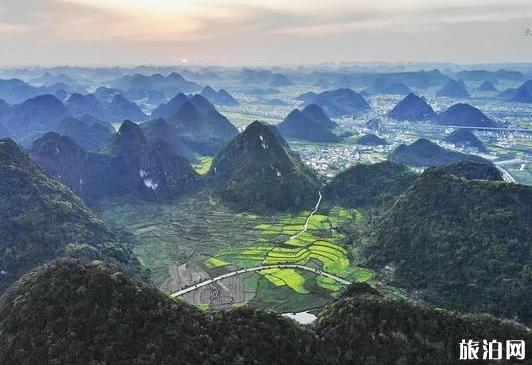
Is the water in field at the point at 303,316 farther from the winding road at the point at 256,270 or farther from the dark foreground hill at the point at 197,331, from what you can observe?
the dark foreground hill at the point at 197,331

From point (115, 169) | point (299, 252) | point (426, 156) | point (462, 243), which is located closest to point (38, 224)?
point (299, 252)

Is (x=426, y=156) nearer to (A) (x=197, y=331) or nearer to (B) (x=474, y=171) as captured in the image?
(B) (x=474, y=171)

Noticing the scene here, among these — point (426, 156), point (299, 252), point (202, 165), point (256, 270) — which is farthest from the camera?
point (426, 156)

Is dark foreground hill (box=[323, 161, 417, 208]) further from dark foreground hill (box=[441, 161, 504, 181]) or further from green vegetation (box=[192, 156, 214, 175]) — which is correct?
green vegetation (box=[192, 156, 214, 175])

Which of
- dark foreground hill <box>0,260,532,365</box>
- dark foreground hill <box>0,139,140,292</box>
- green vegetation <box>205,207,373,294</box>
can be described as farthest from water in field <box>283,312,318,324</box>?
dark foreground hill <box>0,139,140,292</box>

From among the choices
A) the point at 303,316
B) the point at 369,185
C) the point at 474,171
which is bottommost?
the point at 303,316

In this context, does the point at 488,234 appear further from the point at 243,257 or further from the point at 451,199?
the point at 243,257

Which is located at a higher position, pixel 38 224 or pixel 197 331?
pixel 38 224

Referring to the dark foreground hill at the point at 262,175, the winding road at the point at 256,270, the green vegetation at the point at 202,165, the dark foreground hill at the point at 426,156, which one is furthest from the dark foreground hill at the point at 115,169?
the dark foreground hill at the point at 426,156
